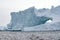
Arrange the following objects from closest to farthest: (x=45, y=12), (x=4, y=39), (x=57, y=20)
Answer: (x=4, y=39), (x=57, y=20), (x=45, y=12)

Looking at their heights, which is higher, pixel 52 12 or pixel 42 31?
pixel 52 12

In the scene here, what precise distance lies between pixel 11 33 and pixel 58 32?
7.51ft

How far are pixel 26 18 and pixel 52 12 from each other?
1185mm

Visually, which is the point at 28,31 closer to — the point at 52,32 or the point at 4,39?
the point at 52,32

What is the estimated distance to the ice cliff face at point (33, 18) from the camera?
944 centimetres

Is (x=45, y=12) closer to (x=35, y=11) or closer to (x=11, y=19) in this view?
(x=35, y=11)

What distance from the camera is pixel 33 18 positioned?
9992mm

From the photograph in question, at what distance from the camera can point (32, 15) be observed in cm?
987

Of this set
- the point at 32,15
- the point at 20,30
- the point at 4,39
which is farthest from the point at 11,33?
the point at 4,39

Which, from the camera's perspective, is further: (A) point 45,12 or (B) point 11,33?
(B) point 11,33

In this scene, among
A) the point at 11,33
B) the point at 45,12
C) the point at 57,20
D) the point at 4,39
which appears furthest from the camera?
the point at 11,33

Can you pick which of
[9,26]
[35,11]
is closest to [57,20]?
[35,11]

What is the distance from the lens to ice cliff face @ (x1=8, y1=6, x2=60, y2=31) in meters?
9.44

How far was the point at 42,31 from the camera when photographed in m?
9.91
